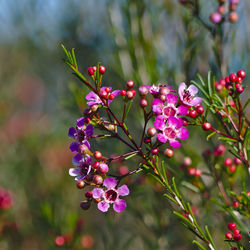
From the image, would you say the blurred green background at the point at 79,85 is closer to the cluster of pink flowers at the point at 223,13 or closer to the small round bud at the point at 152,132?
the cluster of pink flowers at the point at 223,13

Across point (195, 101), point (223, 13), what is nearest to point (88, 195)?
point (195, 101)

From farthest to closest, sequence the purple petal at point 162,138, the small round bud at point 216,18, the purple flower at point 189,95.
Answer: the small round bud at point 216,18 < the purple flower at point 189,95 < the purple petal at point 162,138

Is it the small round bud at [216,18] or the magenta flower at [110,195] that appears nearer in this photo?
the magenta flower at [110,195]

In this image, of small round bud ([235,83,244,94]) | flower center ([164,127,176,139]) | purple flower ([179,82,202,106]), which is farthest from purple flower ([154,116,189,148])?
small round bud ([235,83,244,94])

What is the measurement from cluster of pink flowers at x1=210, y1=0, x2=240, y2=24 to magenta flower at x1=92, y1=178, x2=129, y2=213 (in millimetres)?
1036

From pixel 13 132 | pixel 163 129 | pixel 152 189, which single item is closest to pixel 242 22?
pixel 152 189

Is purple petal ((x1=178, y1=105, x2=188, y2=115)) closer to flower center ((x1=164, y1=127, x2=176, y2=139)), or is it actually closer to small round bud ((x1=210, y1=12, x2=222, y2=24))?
flower center ((x1=164, y1=127, x2=176, y2=139))

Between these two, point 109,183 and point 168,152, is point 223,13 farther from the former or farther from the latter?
point 109,183

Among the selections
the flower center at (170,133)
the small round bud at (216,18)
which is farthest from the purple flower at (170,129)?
the small round bud at (216,18)

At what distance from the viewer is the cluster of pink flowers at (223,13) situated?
62.9 inches

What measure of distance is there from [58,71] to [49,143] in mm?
1888

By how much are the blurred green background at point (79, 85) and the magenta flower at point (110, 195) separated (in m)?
0.68

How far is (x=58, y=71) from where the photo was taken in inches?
203

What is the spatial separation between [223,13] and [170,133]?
97cm
